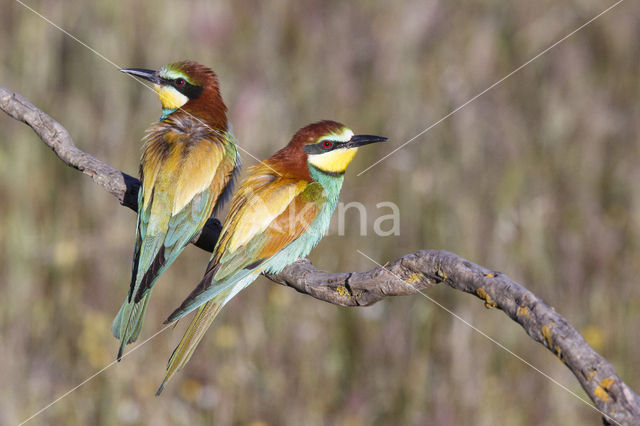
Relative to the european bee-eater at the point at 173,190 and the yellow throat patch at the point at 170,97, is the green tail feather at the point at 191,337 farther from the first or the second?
the yellow throat patch at the point at 170,97

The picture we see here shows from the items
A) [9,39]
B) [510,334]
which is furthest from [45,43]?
[510,334]

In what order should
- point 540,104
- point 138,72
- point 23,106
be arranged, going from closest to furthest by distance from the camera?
point 23,106 < point 138,72 < point 540,104

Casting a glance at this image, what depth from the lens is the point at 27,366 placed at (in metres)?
3.02

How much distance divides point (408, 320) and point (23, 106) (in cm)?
174

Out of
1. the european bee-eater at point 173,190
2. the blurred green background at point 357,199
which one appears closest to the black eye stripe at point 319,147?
the european bee-eater at point 173,190

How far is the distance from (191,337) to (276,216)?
454mm

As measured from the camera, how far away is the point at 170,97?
271 centimetres

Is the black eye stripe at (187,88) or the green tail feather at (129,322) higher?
the black eye stripe at (187,88)

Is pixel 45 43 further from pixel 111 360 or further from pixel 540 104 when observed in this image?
pixel 540 104

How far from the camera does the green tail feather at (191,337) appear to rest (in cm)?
183

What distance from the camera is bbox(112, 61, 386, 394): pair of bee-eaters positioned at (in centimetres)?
204

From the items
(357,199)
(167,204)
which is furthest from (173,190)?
(357,199)

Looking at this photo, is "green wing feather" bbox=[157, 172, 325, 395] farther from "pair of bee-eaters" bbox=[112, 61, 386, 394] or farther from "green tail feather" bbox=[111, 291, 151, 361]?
"green tail feather" bbox=[111, 291, 151, 361]

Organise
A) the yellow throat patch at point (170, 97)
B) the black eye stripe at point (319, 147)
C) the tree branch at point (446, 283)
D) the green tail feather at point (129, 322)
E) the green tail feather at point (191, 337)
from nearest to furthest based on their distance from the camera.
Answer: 1. the tree branch at point (446, 283)
2. the green tail feather at point (191, 337)
3. the green tail feather at point (129, 322)
4. the black eye stripe at point (319, 147)
5. the yellow throat patch at point (170, 97)
